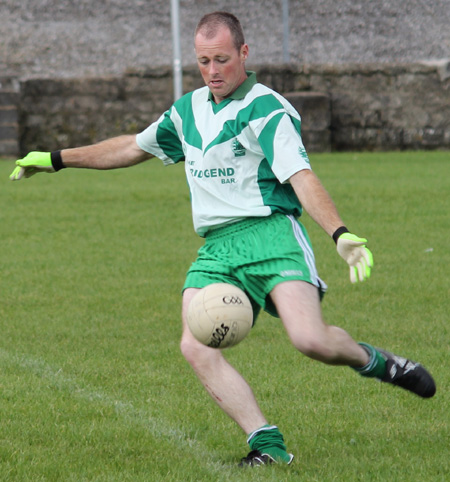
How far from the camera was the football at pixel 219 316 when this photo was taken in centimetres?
438

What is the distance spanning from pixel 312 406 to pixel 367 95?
17418 millimetres

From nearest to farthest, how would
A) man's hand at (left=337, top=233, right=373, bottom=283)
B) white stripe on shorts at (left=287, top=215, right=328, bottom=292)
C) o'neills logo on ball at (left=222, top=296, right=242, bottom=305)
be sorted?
man's hand at (left=337, top=233, right=373, bottom=283)
o'neills logo on ball at (left=222, top=296, right=242, bottom=305)
white stripe on shorts at (left=287, top=215, right=328, bottom=292)

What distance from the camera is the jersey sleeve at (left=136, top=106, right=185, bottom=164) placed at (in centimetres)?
518

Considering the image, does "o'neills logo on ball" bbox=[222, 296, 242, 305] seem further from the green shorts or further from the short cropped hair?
the short cropped hair

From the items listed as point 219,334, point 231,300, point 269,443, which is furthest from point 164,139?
point 269,443

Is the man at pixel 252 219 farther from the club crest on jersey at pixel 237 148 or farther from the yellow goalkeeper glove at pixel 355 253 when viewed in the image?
the yellow goalkeeper glove at pixel 355 253

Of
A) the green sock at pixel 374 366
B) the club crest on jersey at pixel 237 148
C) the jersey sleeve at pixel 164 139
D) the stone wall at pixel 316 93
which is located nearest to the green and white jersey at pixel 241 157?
the club crest on jersey at pixel 237 148

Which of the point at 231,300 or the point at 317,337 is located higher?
the point at 231,300

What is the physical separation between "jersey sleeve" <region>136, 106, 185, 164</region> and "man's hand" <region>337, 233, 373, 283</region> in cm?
127

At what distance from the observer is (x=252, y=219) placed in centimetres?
473

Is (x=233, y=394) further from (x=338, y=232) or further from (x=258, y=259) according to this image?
(x=338, y=232)

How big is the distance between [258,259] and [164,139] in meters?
0.99

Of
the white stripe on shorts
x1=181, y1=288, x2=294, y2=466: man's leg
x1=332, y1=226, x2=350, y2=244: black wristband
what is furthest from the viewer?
the white stripe on shorts

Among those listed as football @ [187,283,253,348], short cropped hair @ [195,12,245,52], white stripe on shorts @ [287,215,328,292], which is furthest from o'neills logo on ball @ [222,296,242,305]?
short cropped hair @ [195,12,245,52]
